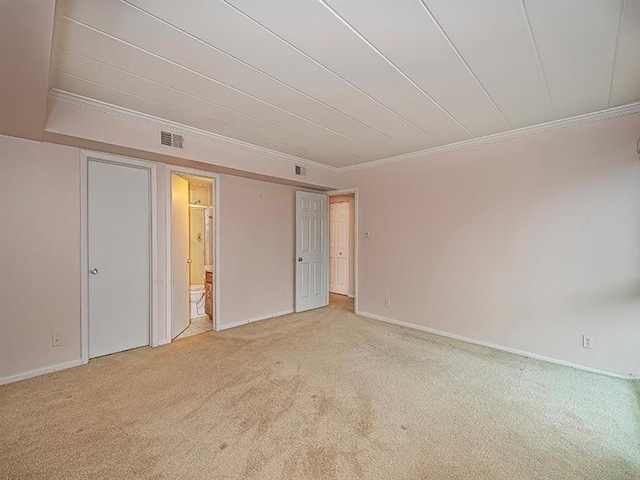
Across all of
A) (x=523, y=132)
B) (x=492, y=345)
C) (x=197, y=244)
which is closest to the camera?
(x=523, y=132)

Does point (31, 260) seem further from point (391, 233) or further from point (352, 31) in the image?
point (391, 233)

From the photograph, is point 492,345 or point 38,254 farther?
point 492,345

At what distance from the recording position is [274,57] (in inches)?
79.4

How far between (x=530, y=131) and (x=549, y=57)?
4.78 feet

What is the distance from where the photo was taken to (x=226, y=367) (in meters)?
3.03

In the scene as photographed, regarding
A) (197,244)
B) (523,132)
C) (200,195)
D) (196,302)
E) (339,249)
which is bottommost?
(196,302)

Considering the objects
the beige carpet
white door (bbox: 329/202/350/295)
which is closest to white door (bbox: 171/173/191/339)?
the beige carpet

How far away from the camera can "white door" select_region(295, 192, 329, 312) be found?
5.12 m

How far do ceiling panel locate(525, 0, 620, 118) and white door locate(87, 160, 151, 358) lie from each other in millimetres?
3751

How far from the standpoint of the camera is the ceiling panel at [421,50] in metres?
1.61

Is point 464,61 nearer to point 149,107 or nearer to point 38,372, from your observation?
point 149,107

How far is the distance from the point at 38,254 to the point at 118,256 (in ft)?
2.20

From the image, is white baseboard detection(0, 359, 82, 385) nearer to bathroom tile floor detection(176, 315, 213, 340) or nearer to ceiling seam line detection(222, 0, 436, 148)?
bathroom tile floor detection(176, 315, 213, 340)

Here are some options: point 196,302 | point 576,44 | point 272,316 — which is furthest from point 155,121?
point 576,44
